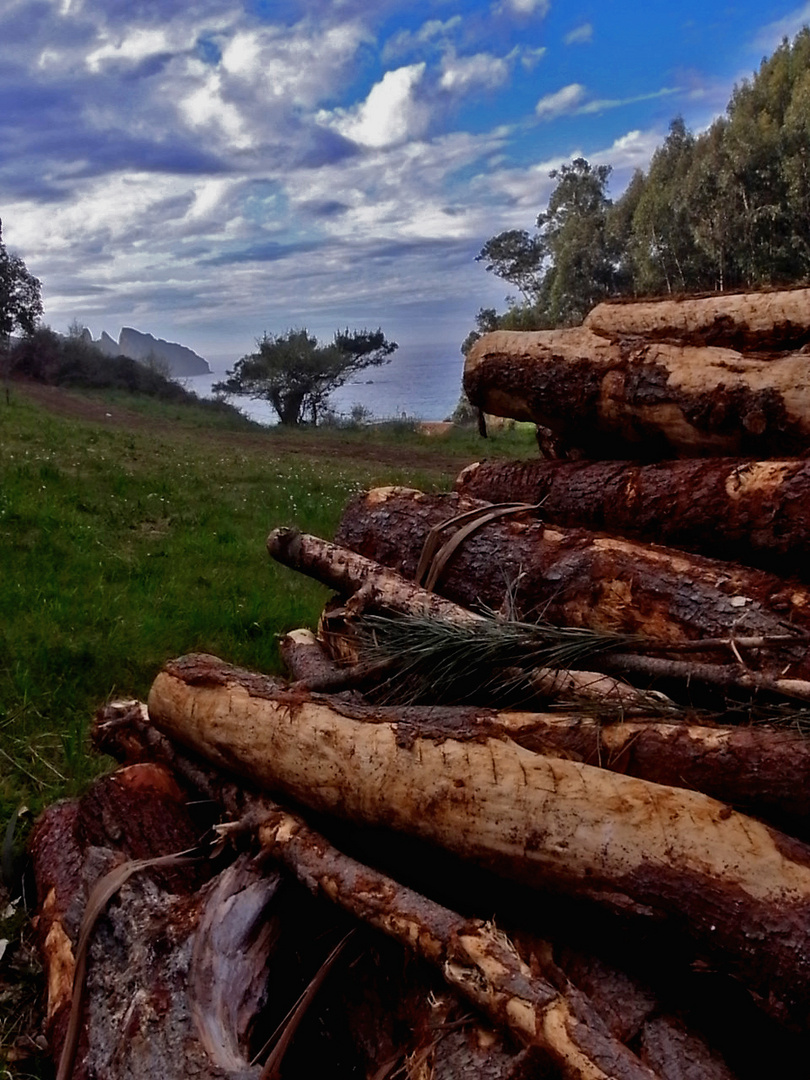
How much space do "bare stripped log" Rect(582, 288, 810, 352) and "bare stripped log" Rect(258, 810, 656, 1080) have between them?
2576 mm

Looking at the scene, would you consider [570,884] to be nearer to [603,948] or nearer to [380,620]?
[603,948]

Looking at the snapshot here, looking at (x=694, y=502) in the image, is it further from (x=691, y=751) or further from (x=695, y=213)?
(x=695, y=213)

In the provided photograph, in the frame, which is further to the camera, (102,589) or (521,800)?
(102,589)

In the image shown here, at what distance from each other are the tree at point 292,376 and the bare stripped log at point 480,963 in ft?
110

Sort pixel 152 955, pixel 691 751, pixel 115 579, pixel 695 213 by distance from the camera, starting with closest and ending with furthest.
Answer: pixel 691 751 < pixel 152 955 < pixel 115 579 < pixel 695 213

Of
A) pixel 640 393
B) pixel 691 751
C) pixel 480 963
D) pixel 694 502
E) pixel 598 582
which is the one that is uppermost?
pixel 640 393

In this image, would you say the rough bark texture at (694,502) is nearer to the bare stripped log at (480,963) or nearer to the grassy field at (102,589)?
the bare stripped log at (480,963)

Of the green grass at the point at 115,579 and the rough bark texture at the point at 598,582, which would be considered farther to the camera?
the green grass at the point at 115,579

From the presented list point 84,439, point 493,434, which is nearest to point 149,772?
point 84,439

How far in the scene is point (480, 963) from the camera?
2.46 m

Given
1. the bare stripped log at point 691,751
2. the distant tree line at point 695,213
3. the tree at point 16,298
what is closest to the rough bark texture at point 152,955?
the bare stripped log at point 691,751

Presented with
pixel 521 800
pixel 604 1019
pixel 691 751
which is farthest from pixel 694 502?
pixel 604 1019

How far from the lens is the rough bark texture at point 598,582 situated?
327 cm

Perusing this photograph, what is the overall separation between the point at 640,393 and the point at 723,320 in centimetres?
49
